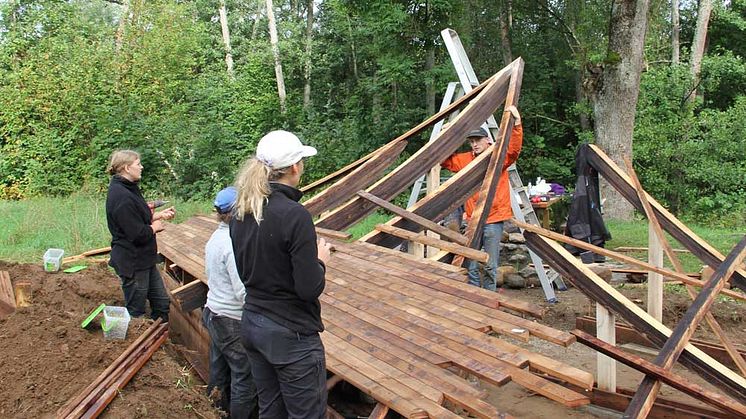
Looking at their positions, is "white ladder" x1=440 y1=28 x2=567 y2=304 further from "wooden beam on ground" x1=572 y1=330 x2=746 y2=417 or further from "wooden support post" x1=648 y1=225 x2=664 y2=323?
"wooden beam on ground" x1=572 y1=330 x2=746 y2=417

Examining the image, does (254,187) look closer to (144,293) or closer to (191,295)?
(191,295)

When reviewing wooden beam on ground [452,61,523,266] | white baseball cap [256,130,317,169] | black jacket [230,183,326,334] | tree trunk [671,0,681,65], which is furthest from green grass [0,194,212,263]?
tree trunk [671,0,681,65]

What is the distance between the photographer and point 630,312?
3908 millimetres

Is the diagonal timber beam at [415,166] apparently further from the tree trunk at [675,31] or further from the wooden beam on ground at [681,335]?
the tree trunk at [675,31]

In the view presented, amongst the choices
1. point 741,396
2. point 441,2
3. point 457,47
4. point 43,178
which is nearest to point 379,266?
point 741,396

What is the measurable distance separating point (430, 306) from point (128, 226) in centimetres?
252

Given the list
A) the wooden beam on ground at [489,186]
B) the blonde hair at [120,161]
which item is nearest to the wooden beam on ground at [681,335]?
the wooden beam on ground at [489,186]

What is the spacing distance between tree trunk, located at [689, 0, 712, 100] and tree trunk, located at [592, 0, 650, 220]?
6.61 m

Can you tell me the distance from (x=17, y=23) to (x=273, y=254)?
63.7ft

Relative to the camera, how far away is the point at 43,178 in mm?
15023

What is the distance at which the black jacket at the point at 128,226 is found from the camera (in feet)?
15.1

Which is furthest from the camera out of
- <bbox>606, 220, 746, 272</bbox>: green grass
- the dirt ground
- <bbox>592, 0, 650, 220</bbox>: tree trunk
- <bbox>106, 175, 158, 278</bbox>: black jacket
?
<bbox>592, 0, 650, 220</bbox>: tree trunk

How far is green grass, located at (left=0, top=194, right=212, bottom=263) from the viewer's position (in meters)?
8.52

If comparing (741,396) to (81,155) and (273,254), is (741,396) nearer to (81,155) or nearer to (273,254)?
(273,254)
